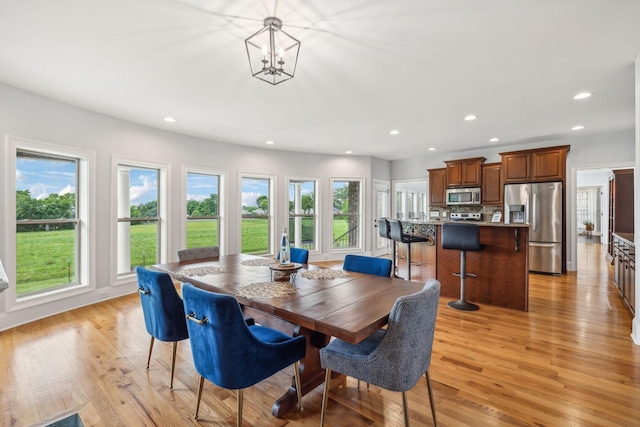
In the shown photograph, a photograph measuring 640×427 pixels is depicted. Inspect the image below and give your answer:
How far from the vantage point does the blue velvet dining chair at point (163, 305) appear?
6.67 ft

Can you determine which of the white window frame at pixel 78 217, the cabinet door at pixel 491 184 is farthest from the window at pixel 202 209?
the cabinet door at pixel 491 184

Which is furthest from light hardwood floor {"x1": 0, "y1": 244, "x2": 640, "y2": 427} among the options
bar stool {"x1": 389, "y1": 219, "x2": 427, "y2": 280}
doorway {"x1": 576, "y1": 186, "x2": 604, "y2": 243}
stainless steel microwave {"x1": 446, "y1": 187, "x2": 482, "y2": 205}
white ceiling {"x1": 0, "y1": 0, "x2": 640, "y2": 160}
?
doorway {"x1": 576, "y1": 186, "x2": 604, "y2": 243}

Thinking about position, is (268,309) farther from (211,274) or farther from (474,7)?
(474,7)

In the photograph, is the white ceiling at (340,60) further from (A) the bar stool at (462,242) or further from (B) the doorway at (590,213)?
(B) the doorway at (590,213)

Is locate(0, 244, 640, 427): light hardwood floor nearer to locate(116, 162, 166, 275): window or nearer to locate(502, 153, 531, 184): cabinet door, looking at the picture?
locate(116, 162, 166, 275): window

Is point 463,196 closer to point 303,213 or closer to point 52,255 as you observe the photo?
point 303,213

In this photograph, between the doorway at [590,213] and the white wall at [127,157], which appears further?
the doorway at [590,213]

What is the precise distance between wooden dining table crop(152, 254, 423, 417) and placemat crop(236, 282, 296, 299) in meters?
0.01

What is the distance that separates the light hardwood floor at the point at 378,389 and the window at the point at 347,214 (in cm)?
412

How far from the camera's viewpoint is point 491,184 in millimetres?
6254

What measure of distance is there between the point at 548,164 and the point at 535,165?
0.20 metres

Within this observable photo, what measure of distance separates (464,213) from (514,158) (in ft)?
4.88

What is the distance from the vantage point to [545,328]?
10.3 ft

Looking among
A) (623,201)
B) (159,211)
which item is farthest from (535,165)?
(159,211)
